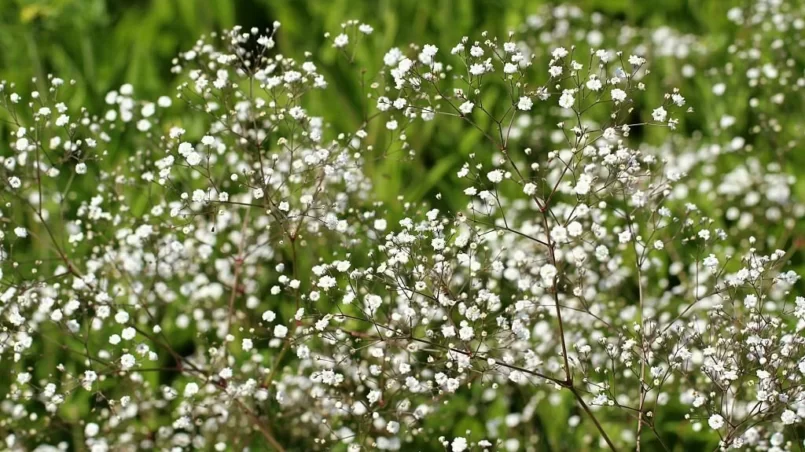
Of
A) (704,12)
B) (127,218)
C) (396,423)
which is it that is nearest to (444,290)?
(396,423)

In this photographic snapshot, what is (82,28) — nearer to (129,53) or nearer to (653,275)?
(129,53)

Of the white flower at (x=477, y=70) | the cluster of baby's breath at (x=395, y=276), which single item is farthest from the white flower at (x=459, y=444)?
the white flower at (x=477, y=70)

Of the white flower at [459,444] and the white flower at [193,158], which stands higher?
the white flower at [193,158]

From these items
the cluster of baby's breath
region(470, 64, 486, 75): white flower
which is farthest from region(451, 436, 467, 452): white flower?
region(470, 64, 486, 75): white flower

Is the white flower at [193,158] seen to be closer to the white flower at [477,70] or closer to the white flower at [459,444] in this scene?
the white flower at [477,70]

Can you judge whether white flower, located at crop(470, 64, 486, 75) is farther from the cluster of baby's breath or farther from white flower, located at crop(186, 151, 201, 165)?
white flower, located at crop(186, 151, 201, 165)

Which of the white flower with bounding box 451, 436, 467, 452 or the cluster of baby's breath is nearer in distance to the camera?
the cluster of baby's breath

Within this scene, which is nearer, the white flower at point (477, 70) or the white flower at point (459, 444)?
the white flower at point (477, 70)

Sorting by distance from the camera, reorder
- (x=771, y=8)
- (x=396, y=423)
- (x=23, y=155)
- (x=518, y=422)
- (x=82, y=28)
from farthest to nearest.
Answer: (x=82, y=28)
(x=771, y=8)
(x=518, y=422)
(x=23, y=155)
(x=396, y=423)

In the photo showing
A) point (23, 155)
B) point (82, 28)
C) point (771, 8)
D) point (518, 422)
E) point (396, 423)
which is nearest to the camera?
point (396, 423)
